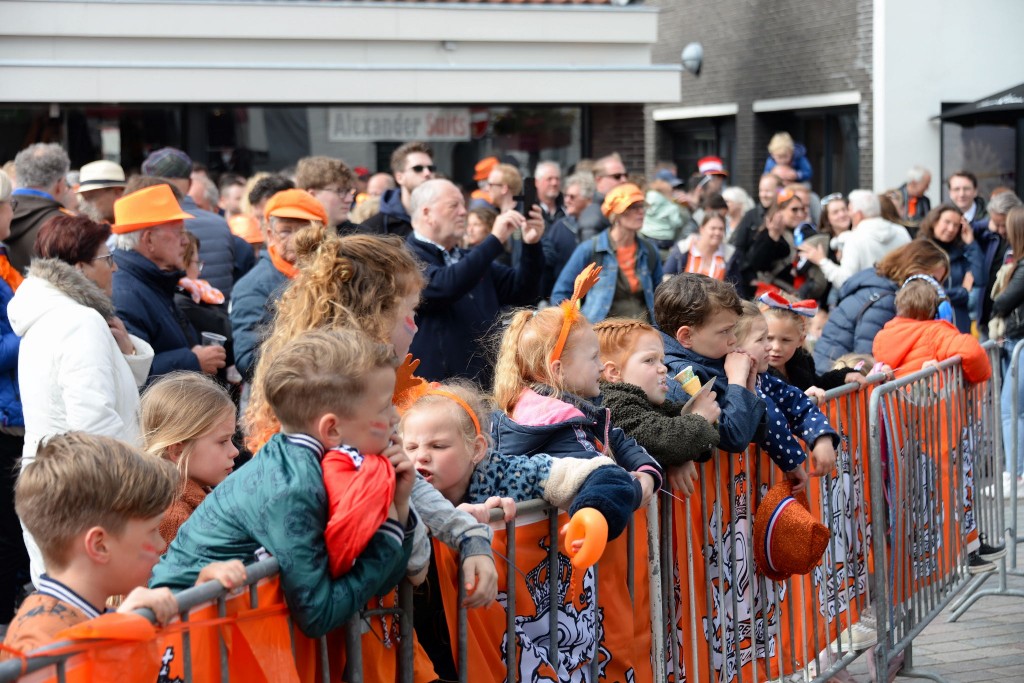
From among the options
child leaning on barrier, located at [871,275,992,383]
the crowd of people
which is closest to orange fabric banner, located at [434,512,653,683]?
the crowd of people

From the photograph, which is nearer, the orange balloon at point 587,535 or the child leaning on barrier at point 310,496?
the child leaning on barrier at point 310,496

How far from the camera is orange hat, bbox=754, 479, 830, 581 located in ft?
15.0

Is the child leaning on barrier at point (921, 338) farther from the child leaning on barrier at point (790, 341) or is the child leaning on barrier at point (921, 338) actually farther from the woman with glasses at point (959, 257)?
the woman with glasses at point (959, 257)

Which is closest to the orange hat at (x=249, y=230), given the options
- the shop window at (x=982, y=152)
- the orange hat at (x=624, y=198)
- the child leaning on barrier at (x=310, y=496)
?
the orange hat at (x=624, y=198)

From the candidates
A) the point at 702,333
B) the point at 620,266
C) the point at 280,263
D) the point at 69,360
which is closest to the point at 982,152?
the point at 620,266

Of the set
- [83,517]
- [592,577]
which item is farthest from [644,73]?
[83,517]

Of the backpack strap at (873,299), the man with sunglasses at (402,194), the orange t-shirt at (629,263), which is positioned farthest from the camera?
the orange t-shirt at (629,263)

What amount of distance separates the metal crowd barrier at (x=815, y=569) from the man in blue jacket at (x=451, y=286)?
6.02ft

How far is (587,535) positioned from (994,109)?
55.8 feet

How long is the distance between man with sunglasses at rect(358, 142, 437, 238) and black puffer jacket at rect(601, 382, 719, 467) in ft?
10.3

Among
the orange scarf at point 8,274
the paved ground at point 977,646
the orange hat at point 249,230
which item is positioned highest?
the orange hat at point 249,230

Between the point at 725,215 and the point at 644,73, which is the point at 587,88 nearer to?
the point at 644,73

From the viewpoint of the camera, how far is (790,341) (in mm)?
6066

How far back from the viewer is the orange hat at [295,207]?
6.77 meters
